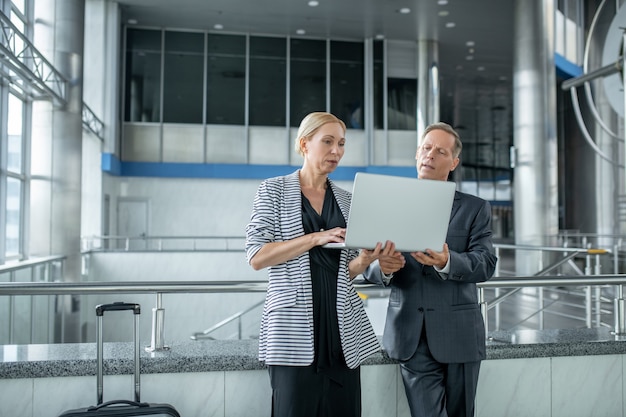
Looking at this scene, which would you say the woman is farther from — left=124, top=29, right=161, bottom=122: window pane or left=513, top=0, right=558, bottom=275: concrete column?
left=124, top=29, right=161, bottom=122: window pane

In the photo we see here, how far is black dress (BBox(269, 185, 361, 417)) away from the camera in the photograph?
2.13m

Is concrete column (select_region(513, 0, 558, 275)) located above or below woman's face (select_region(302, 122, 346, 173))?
above

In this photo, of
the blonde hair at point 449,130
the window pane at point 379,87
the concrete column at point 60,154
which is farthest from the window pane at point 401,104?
the blonde hair at point 449,130

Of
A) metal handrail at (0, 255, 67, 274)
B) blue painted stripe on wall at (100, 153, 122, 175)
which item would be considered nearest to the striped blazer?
metal handrail at (0, 255, 67, 274)

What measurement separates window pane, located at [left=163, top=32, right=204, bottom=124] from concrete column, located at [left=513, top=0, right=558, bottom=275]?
10.6m

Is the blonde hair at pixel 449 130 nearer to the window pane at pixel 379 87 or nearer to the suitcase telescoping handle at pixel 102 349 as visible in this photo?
the suitcase telescoping handle at pixel 102 349

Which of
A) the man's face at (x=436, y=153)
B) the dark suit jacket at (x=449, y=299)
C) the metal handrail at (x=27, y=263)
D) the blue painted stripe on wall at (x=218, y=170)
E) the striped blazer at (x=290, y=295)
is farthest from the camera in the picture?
the blue painted stripe on wall at (x=218, y=170)

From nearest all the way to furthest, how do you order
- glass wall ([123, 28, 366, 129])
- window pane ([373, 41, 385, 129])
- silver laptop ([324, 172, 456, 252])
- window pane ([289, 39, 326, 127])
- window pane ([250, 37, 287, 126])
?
silver laptop ([324, 172, 456, 252])
glass wall ([123, 28, 366, 129])
window pane ([250, 37, 287, 126])
window pane ([289, 39, 326, 127])
window pane ([373, 41, 385, 129])

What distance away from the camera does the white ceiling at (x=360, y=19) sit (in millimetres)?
17516

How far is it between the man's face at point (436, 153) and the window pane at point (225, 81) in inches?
707

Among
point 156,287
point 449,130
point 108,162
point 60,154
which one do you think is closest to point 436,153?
point 449,130

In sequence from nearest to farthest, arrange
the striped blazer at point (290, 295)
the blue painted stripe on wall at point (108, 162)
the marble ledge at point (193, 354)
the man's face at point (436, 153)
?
the striped blazer at point (290, 295)
the man's face at point (436, 153)
the marble ledge at point (193, 354)
the blue painted stripe on wall at point (108, 162)

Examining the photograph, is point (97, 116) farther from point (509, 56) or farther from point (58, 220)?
point (509, 56)

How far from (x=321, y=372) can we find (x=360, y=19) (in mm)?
18028
